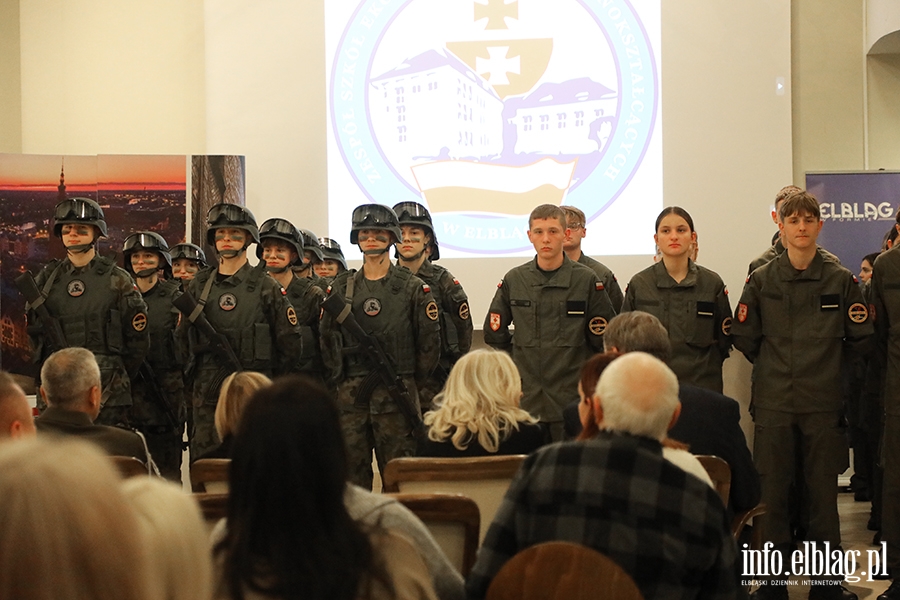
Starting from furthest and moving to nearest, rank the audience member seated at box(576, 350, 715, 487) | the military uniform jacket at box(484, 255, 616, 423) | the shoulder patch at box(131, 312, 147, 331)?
the shoulder patch at box(131, 312, 147, 331) → the military uniform jacket at box(484, 255, 616, 423) → the audience member seated at box(576, 350, 715, 487)

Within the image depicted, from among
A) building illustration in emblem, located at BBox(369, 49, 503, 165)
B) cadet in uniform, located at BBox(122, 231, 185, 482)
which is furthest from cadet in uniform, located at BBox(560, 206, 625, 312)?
cadet in uniform, located at BBox(122, 231, 185, 482)

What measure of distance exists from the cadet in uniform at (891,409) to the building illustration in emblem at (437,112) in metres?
3.56

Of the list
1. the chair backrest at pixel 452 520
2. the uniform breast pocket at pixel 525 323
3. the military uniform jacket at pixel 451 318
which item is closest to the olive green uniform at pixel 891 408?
the uniform breast pocket at pixel 525 323

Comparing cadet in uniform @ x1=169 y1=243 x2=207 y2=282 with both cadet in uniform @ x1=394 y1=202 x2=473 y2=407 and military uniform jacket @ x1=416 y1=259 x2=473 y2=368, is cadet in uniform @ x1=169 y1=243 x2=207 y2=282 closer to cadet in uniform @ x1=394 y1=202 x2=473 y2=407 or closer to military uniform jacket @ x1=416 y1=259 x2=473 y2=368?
cadet in uniform @ x1=394 y1=202 x2=473 y2=407

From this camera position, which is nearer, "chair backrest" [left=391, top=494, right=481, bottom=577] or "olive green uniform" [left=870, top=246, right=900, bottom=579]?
"chair backrest" [left=391, top=494, right=481, bottom=577]

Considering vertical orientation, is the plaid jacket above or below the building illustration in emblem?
below

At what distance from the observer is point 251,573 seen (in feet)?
5.01

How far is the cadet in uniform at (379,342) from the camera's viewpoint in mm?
5129

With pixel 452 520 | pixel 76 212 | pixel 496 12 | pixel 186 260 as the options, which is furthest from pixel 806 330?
pixel 186 260

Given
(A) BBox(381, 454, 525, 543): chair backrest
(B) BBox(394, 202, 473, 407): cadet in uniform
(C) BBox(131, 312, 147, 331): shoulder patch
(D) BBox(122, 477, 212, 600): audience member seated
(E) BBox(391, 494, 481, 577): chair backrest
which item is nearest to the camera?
(D) BBox(122, 477, 212, 600): audience member seated

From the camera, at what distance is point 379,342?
5.18 metres

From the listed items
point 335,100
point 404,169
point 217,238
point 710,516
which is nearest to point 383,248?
point 217,238

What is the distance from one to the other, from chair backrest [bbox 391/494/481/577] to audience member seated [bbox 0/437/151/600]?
3.62 ft

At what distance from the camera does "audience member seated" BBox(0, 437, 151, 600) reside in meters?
0.94
